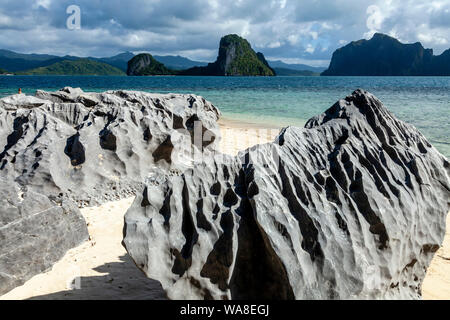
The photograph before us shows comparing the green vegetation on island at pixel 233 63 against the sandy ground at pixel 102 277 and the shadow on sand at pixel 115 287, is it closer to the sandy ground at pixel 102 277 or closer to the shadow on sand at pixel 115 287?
the sandy ground at pixel 102 277

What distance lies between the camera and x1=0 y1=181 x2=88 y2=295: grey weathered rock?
13.2 ft

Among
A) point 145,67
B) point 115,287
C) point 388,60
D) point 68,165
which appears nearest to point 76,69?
point 145,67

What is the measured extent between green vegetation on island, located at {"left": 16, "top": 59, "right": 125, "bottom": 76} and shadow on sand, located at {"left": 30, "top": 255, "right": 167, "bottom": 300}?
142 metres

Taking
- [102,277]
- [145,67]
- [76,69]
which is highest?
[145,67]

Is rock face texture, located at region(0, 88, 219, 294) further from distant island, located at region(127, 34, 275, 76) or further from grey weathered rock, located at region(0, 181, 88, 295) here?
distant island, located at region(127, 34, 275, 76)

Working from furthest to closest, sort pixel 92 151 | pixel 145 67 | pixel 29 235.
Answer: pixel 145 67
pixel 92 151
pixel 29 235

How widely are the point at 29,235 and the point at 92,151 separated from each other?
3.05 meters

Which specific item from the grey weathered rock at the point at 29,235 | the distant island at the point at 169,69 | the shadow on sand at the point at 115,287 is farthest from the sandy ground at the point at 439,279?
the distant island at the point at 169,69

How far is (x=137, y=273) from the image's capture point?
14.3 feet

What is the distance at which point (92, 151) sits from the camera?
7098mm

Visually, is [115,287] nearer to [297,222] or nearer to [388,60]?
[297,222]

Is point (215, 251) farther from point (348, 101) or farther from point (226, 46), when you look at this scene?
point (226, 46)

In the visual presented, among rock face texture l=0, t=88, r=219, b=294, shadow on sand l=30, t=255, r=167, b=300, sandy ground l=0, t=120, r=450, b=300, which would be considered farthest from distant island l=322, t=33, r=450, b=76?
shadow on sand l=30, t=255, r=167, b=300
